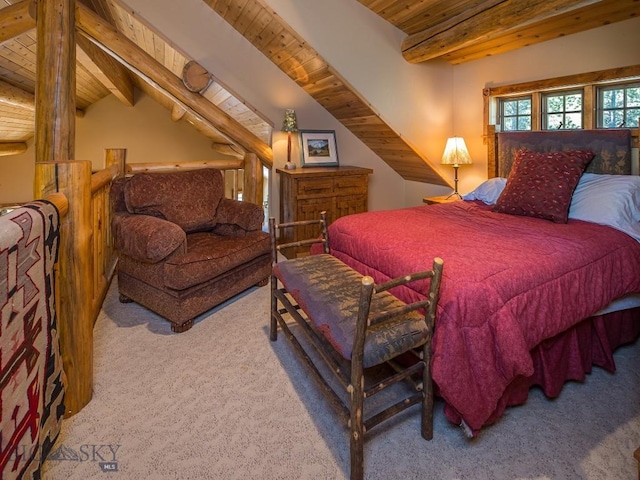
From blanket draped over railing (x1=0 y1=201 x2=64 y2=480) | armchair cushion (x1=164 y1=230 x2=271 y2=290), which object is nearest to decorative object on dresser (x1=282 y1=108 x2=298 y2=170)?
armchair cushion (x1=164 y1=230 x2=271 y2=290)

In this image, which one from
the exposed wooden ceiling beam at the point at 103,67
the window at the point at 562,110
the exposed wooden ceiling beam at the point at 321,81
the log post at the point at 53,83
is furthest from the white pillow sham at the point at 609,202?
the exposed wooden ceiling beam at the point at 103,67

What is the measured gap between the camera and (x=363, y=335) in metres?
1.24

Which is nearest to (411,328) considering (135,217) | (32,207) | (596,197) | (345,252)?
(345,252)

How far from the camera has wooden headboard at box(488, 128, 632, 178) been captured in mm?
2527

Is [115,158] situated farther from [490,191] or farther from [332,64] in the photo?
[490,191]

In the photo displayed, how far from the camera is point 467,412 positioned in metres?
1.35

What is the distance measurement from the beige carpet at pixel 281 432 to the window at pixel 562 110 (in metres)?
1.83

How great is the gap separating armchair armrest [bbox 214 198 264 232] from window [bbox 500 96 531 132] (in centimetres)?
240

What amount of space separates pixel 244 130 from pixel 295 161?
1.95 ft

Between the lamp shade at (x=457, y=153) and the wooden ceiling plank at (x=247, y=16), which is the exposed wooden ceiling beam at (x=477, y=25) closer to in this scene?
the lamp shade at (x=457, y=153)

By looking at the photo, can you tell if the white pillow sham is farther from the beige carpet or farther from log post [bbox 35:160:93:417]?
log post [bbox 35:160:93:417]

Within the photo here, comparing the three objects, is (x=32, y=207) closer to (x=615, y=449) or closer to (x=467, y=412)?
(x=467, y=412)

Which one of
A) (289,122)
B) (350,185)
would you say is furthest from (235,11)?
(350,185)

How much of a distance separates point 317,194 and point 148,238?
1.80 m
